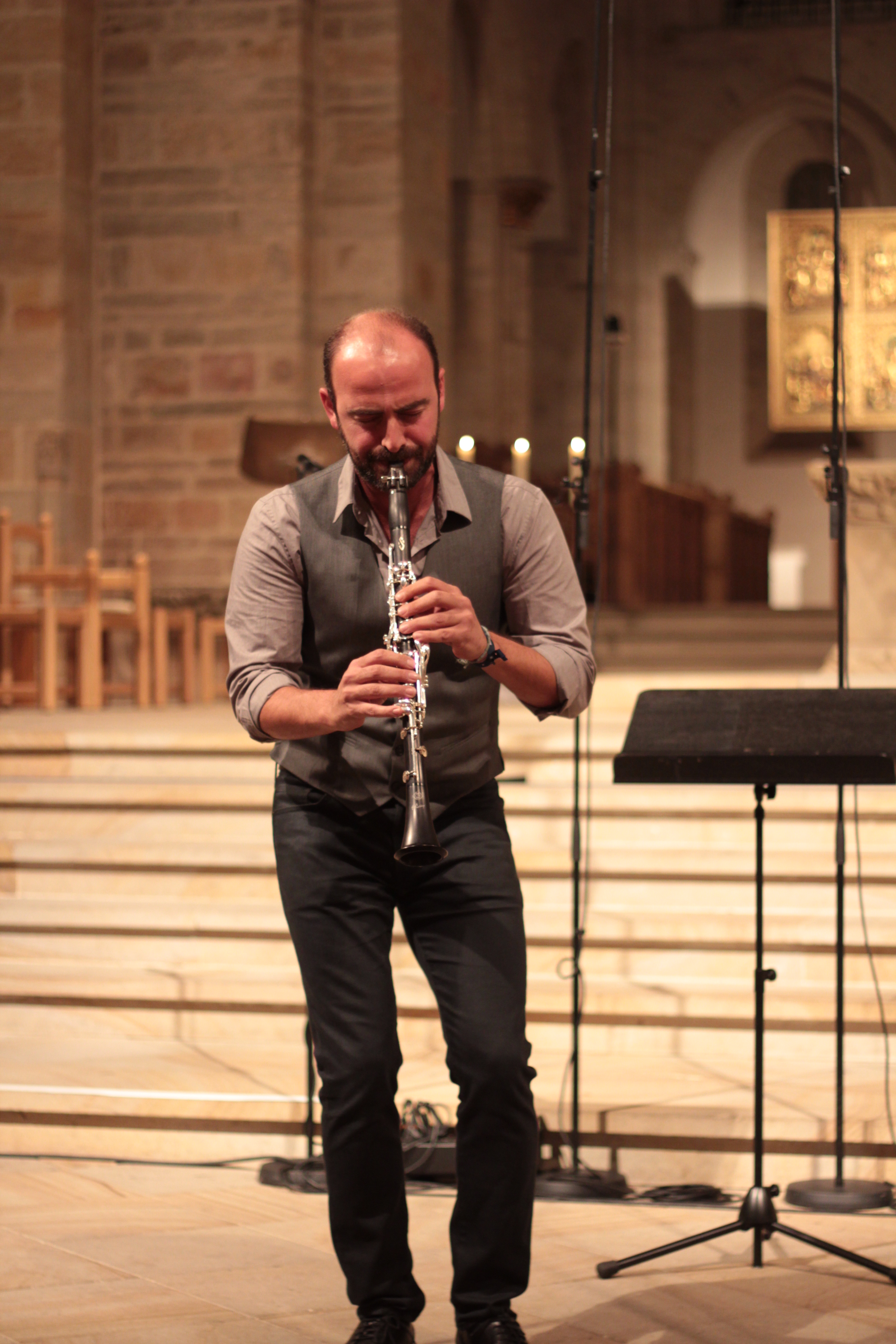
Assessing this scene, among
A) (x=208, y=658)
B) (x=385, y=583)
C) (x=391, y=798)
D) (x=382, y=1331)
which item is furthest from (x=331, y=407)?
(x=208, y=658)

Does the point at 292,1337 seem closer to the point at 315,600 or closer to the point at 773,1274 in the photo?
the point at 773,1274

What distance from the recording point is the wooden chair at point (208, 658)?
9.02 m

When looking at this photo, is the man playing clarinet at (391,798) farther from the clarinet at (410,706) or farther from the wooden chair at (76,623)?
the wooden chair at (76,623)

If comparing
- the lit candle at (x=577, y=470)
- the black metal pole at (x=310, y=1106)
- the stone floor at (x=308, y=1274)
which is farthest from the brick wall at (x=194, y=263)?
the stone floor at (x=308, y=1274)

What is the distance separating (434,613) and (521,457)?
515 centimetres

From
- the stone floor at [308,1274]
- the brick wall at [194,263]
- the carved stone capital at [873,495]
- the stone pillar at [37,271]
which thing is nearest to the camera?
the stone floor at [308,1274]

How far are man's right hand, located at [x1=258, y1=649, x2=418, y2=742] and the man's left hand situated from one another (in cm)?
4

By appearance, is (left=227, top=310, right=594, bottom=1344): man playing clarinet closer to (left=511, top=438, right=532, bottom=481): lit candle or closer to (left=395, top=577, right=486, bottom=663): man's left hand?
(left=395, top=577, right=486, bottom=663): man's left hand

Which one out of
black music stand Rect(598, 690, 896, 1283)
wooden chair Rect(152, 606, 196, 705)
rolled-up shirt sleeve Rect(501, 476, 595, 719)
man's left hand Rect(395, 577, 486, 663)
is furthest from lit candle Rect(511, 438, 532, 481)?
wooden chair Rect(152, 606, 196, 705)

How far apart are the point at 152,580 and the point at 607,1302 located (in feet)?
25.9

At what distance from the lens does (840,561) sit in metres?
3.38

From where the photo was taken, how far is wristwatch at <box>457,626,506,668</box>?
2.12 meters

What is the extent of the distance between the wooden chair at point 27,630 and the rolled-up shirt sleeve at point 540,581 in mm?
5503

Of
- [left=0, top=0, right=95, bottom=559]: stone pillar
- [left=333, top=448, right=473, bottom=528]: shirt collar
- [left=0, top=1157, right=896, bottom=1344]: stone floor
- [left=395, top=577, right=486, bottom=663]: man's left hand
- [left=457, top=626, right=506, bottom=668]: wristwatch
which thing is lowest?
[left=0, top=1157, right=896, bottom=1344]: stone floor
